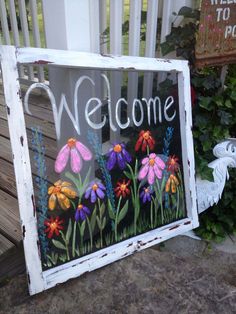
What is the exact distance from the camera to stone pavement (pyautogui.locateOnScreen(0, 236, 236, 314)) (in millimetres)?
1295

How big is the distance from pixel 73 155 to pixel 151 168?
16.2 inches

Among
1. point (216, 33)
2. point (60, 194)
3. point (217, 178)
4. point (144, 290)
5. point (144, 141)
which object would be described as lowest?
point (144, 290)

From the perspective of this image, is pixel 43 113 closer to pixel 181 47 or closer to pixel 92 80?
pixel 92 80

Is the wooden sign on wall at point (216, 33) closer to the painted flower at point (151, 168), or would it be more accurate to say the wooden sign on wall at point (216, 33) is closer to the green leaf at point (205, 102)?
the green leaf at point (205, 102)

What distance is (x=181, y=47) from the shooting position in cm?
164

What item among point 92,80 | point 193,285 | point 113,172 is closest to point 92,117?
point 92,80

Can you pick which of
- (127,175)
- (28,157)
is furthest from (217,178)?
(28,157)

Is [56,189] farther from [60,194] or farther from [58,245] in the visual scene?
[58,245]

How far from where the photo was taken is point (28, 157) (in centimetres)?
105

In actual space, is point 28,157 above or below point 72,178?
above

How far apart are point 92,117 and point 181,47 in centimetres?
78

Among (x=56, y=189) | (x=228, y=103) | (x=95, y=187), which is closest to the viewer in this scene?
(x=56, y=189)

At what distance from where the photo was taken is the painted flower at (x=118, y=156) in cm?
127

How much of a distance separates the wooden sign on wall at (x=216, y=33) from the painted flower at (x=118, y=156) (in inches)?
24.1
